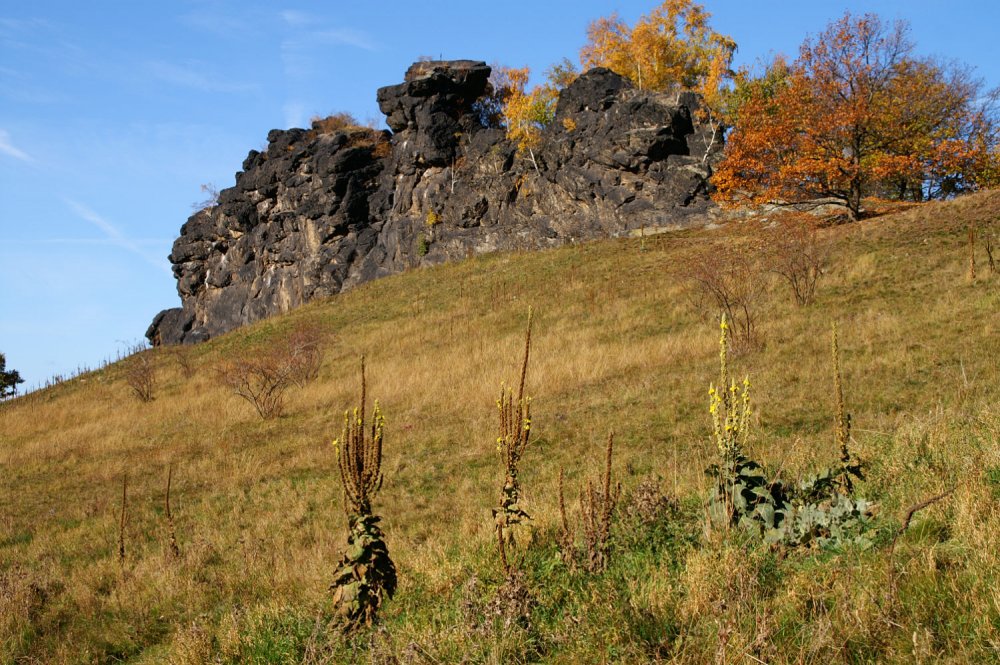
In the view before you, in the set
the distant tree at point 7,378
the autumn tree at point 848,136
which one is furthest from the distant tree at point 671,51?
the distant tree at point 7,378

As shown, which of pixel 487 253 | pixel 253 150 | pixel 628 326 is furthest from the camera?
pixel 253 150

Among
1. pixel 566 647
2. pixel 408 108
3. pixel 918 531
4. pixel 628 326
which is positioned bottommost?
pixel 566 647

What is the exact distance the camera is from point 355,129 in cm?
5569

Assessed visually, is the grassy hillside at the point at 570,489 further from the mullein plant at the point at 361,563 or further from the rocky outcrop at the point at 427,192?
the rocky outcrop at the point at 427,192

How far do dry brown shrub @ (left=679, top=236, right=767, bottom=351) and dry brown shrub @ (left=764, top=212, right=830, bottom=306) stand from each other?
555 mm

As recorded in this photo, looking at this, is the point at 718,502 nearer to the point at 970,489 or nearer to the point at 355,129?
the point at 970,489

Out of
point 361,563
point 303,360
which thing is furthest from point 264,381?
point 361,563

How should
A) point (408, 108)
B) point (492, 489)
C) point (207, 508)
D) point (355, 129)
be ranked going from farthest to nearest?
point (355, 129)
point (408, 108)
point (207, 508)
point (492, 489)

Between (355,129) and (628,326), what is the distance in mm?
42115

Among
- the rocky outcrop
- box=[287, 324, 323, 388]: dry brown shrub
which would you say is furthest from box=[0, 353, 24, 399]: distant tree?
box=[287, 324, 323, 388]: dry brown shrub

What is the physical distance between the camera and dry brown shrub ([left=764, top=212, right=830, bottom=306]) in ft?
59.8

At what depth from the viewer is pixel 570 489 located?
8211 mm

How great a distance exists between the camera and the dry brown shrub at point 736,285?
52.4ft

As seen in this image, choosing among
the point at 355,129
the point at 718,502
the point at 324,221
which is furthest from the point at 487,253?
the point at 718,502
